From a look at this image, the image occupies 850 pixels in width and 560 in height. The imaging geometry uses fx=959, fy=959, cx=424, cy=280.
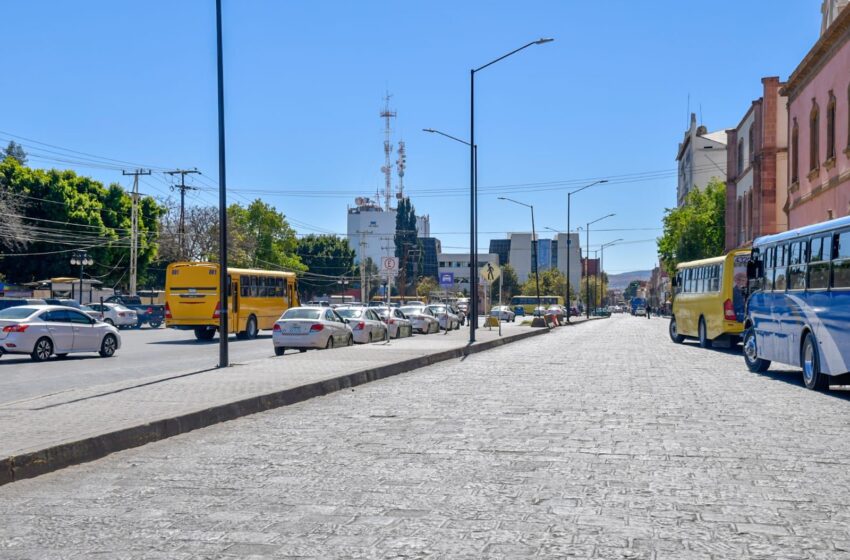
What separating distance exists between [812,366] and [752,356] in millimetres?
4570

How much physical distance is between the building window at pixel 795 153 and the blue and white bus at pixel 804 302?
22.9 metres

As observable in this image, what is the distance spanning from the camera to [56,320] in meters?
24.4

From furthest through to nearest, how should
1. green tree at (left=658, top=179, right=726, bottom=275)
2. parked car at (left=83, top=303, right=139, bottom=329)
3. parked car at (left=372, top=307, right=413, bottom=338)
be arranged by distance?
1. green tree at (left=658, top=179, right=726, bottom=275)
2. parked car at (left=83, top=303, right=139, bottom=329)
3. parked car at (left=372, top=307, right=413, bottom=338)

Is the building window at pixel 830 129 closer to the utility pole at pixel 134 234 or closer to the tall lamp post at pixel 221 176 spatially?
the tall lamp post at pixel 221 176

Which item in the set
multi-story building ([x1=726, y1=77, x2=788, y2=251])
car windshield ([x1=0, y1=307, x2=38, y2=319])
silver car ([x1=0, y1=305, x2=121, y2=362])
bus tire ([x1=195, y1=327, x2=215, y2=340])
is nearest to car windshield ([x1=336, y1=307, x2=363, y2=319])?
bus tire ([x1=195, y1=327, x2=215, y2=340])

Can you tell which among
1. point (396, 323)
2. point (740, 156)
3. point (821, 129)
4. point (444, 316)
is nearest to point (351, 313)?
point (396, 323)

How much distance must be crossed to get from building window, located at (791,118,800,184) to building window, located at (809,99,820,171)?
6.99 ft

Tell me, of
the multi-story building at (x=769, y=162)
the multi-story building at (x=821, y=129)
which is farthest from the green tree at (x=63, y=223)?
the multi-story building at (x=821, y=129)

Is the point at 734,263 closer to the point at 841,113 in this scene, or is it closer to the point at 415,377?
the point at 841,113

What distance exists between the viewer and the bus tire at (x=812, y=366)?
15.5 meters

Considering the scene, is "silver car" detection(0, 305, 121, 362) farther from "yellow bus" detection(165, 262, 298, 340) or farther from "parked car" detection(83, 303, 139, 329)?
"parked car" detection(83, 303, 139, 329)

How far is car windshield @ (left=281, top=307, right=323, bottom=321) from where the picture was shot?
26188 mm

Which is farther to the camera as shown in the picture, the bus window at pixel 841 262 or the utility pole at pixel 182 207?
the utility pole at pixel 182 207

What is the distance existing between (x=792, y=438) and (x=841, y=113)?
1106 inches
